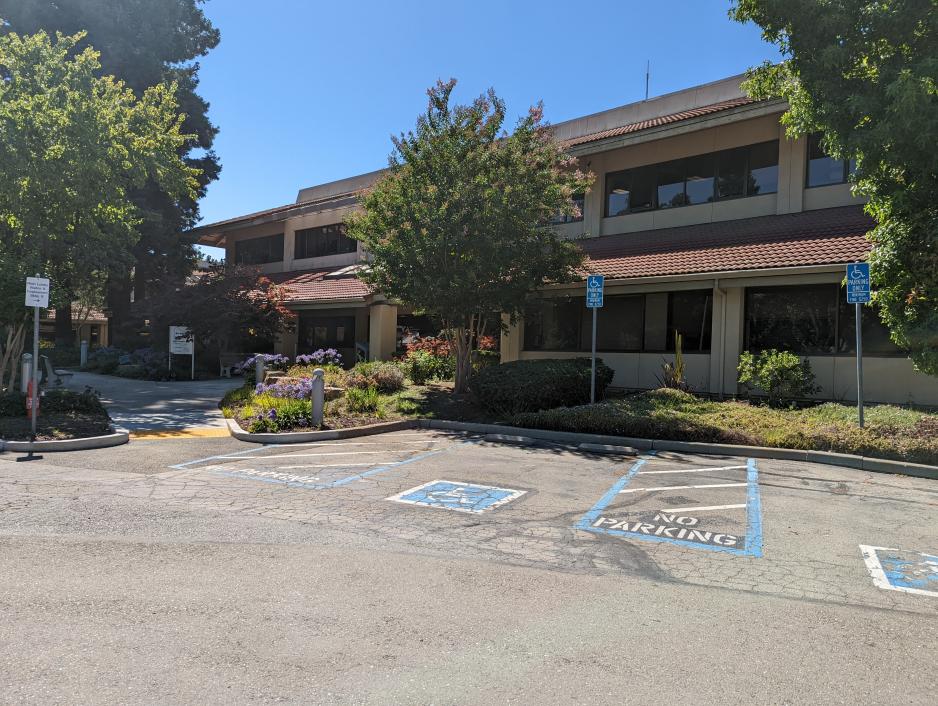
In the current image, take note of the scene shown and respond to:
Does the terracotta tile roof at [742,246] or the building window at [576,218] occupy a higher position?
the building window at [576,218]

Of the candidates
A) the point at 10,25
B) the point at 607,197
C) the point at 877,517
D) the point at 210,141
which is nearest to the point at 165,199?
the point at 210,141

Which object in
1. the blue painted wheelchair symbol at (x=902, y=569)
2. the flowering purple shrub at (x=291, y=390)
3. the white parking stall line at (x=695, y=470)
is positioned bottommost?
the blue painted wheelchair symbol at (x=902, y=569)

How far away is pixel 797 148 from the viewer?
1529 centimetres

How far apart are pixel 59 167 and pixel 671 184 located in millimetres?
14497

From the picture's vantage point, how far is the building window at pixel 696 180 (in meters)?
16.1

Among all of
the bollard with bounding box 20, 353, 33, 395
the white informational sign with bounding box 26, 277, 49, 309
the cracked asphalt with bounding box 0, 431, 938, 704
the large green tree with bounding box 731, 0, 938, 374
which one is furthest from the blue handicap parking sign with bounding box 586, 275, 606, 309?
the bollard with bounding box 20, 353, 33, 395

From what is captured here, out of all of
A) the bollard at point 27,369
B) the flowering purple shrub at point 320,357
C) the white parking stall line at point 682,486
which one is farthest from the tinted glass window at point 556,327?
the bollard at point 27,369

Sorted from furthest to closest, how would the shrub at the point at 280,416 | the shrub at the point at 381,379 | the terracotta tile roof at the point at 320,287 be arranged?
the terracotta tile roof at the point at 320,287 → the shrub at the point at 381,379 → the shrub at the point at 280,416

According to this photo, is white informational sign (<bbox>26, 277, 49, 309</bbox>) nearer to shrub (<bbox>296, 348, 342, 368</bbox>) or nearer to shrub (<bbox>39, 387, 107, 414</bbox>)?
shrub (<bbox>39, 387, 107, 414</bbox>)

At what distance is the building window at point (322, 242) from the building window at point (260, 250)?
135 cm

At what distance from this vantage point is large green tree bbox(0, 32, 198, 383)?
12477 mm

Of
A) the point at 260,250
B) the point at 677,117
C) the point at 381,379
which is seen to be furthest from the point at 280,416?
the point at 260,250

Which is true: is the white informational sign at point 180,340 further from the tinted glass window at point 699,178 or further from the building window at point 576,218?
the tinted glass window at point 699,178

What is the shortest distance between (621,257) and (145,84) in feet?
84.6
